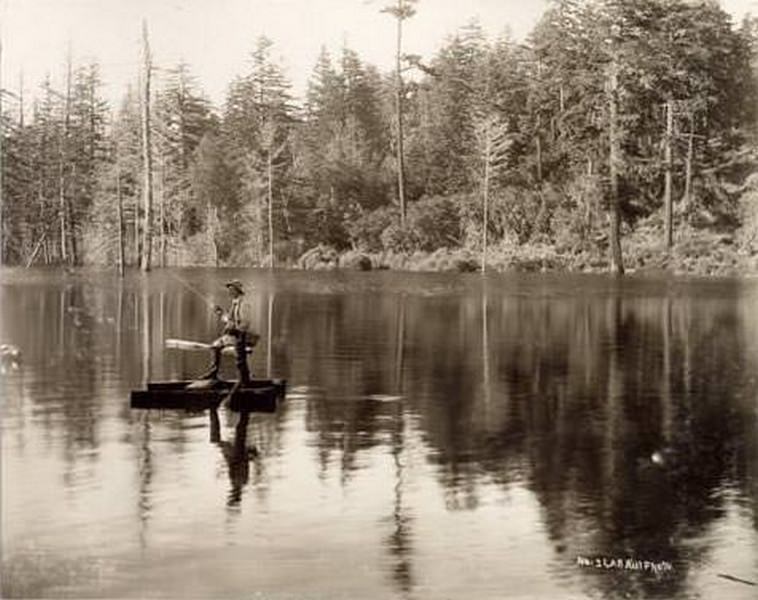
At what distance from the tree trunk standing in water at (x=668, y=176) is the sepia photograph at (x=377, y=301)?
49mm

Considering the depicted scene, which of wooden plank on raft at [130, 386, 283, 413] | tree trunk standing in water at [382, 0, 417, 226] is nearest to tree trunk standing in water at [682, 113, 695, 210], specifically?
tree trunk standing in water at [382, 0, 417, 226]

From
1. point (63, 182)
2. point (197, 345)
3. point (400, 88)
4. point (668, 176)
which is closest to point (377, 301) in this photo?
point (400, 88)

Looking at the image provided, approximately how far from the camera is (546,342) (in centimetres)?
1377

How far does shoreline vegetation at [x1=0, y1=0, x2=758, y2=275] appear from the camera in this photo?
11031 mm

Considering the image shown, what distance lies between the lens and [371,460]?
912cm

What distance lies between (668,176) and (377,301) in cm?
404

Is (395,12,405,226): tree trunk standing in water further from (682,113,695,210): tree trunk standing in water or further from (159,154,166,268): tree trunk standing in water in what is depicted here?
(682,113,695,210): tree trunk standing in water

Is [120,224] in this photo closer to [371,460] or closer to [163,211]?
[163,211]

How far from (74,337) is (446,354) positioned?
3.93 m

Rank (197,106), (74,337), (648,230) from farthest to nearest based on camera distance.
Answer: (648,230) → (197,106) → (74,337)

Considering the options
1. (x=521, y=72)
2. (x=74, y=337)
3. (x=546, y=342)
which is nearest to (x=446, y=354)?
(x=546, y=342)

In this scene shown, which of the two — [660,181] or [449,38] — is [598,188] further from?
[449,38]

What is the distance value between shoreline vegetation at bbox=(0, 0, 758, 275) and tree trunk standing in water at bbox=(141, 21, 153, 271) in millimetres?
33

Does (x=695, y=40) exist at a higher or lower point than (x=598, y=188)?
higher
